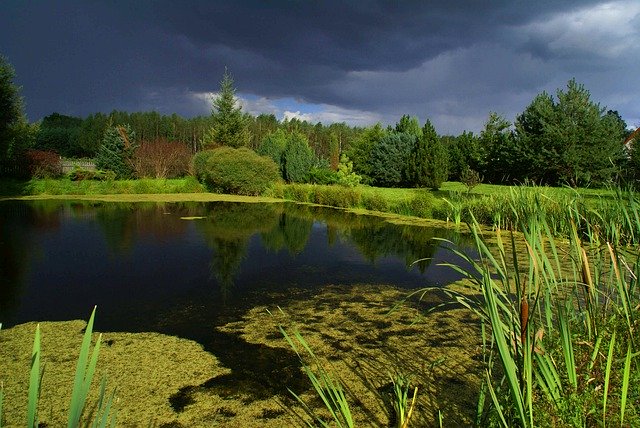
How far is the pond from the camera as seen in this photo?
3767 mm

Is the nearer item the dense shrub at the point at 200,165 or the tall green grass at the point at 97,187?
the tall green grass at the point at 97,187

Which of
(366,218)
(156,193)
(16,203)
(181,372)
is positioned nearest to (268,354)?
(181,372)

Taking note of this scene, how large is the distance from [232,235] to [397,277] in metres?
4.50

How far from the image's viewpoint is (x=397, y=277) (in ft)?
21.3

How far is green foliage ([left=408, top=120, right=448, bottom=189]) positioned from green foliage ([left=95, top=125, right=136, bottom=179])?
1592 centimetres

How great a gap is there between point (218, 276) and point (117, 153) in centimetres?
2145

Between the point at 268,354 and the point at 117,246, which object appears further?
the point at 117,246

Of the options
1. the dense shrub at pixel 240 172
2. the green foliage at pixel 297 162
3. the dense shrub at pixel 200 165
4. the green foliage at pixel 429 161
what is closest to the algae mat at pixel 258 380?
the dense shrub at pixel 240 172

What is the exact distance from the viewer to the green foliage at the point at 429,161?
74.7 ft

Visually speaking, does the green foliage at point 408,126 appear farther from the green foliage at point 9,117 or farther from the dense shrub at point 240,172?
the green foliage at point 9,117

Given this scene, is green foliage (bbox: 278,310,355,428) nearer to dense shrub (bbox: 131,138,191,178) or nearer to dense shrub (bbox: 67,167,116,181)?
dense shrub (bbox: 67,167,116,181)

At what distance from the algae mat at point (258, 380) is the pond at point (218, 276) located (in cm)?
5

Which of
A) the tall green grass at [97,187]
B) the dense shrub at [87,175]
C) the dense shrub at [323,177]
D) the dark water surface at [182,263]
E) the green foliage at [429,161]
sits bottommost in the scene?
the dark water surface at [182,263]

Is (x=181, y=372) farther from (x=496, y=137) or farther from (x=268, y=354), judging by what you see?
(x=496, y=137)
